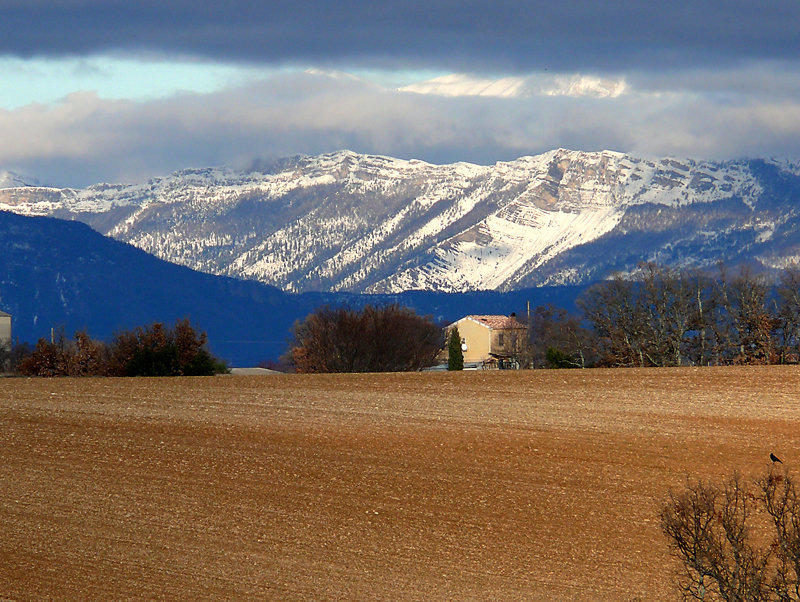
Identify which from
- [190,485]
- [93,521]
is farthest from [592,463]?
[93,521]

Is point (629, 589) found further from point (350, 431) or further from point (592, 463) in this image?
point (350, 431)

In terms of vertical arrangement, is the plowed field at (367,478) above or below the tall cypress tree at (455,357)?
below

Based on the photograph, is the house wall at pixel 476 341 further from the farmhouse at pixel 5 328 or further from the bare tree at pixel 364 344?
the bare tree at pixel 364 344

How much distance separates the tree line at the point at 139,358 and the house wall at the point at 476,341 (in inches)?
3963

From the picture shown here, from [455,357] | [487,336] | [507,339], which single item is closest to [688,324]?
[455,357]

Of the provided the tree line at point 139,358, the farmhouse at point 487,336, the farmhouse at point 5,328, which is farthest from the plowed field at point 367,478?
the farmhouse at point 487,336

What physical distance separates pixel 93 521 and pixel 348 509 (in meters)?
7.73

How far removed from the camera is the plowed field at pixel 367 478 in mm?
31984

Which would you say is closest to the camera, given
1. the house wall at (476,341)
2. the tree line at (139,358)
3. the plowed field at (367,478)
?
the plowed field at (367,478)

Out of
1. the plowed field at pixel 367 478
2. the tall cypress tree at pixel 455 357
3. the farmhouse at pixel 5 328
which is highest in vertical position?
the farmhouse at pixel 5 328

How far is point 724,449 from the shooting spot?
43938 mm

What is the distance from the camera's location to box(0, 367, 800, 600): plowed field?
3198cm

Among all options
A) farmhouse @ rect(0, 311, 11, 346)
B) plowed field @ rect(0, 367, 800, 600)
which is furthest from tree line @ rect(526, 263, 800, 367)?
farmhouse @ rect(0, 311, 11, 346)

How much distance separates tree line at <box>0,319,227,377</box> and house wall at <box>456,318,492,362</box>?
101 meters
